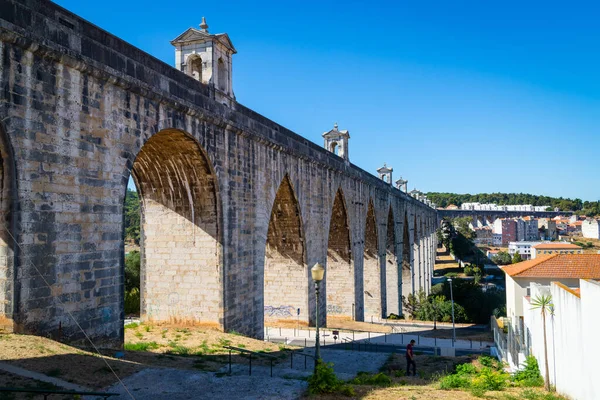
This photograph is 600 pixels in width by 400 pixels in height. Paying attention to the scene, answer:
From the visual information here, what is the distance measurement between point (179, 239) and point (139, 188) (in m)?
1.92

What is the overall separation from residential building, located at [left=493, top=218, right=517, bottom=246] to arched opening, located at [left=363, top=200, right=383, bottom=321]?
126m

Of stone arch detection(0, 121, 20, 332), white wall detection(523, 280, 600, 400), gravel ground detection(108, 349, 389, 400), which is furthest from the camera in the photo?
white wall detection(523, 280, 600, 400)

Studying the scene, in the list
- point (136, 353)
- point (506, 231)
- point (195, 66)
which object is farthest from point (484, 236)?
point (136, 353)

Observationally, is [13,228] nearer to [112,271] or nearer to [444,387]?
[112,271]

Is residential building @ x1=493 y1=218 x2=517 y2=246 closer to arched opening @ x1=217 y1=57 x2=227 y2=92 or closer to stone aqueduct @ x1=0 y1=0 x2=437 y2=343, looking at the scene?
stone aqueduct @ x1=0 y1=0 x2=437 y2=343

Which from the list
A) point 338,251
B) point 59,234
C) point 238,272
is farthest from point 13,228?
point 338,251

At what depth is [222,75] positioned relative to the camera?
15492mm

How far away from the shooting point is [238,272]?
50.9ft

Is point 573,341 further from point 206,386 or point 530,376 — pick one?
point 206,386

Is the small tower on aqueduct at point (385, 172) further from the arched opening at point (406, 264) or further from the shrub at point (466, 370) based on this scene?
the shrub at point (466, 370)

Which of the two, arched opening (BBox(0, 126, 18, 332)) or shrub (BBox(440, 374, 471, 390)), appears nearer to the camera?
arched opening (BBox(0, 126, 18, 332))

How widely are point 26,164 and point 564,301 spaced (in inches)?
427

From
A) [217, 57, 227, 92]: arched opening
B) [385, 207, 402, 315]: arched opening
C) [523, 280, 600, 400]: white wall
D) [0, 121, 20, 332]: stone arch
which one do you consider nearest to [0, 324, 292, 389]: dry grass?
[0, 121, 20, 332]: stone arch

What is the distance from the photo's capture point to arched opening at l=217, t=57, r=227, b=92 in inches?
604
